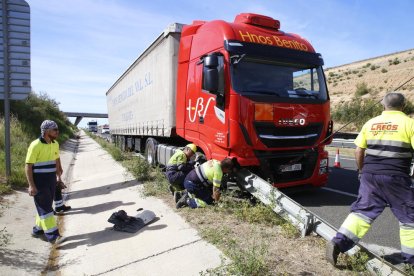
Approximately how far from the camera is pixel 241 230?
15.9 ft

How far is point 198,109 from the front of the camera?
275 inches

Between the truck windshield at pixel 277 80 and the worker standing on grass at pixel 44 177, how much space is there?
3.03 meters

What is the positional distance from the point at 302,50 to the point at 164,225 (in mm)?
4074

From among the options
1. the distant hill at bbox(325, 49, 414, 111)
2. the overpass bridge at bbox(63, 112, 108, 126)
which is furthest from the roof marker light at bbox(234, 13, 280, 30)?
the overpass bridge at bbox(63, 112, 108, 126)

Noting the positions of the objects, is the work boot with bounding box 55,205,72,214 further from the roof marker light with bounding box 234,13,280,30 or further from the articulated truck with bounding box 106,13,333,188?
the roof marker light with bounding box 234,13,280,30

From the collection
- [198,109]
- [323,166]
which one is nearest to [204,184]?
[198,109]

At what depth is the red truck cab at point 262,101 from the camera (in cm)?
594

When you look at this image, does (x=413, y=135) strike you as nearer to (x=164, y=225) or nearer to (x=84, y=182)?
(x=164, y=225)

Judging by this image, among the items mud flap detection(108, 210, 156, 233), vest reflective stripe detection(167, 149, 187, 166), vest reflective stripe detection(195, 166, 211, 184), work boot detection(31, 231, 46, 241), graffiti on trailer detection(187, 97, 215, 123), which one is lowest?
work boot detection(31, 231, 46, 241)

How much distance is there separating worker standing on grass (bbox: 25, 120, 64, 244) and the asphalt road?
162 inches

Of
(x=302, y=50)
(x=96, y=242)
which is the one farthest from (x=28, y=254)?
(x=302, y=50)

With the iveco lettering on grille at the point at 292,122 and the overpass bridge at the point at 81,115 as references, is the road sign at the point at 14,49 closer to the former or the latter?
the iveco lettering on grille at the point at 292,122

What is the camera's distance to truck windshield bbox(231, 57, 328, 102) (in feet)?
19.9

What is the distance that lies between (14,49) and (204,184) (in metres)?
6.72
